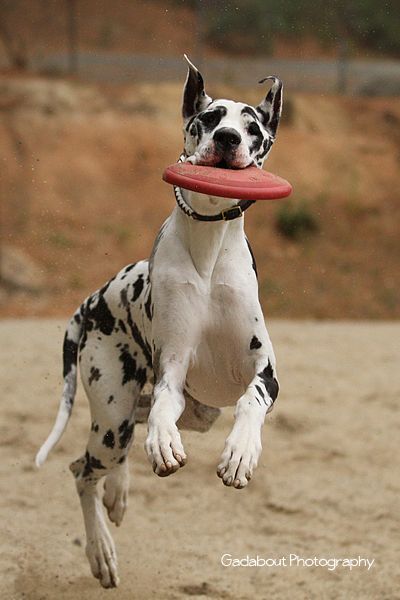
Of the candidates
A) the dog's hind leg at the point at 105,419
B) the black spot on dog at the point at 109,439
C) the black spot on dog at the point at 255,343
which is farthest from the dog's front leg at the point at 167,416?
the black spot on dog at the point at 109,439

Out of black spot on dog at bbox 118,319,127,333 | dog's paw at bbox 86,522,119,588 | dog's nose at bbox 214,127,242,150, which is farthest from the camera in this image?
dog's paw at bbox 86,522,119,588

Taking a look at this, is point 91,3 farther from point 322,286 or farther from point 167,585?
point 167,585

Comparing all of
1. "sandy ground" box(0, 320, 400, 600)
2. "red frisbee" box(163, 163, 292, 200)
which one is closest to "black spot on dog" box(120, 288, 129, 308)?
"red frisbee" box(163, 163, 292, 200)

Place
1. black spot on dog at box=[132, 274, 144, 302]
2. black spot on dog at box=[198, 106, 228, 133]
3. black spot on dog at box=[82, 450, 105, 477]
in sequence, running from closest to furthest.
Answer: black spot on dog at box=[198, 106, 228, 133] < black spot on dog at box=[132, 274, 144, 302] < black spot on dog at box=[82, 450, 105, 477]

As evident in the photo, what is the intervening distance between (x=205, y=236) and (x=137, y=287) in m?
0.72

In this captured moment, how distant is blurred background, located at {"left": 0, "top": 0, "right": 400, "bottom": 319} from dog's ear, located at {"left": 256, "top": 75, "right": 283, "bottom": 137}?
11186mm

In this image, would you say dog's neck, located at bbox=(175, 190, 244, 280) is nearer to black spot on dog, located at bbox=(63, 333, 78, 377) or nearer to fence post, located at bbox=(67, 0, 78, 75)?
black spot on dog, located at bbox=(63, 333, 78, 377)

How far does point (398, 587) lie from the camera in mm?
5086

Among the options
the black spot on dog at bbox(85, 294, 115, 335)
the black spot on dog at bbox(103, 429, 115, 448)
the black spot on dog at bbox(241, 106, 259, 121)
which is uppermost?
the black spot on dog at bbox(241, 106, 259, 121)

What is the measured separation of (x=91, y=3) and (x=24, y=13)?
147 centimetres

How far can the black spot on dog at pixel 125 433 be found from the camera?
4730 millimetres

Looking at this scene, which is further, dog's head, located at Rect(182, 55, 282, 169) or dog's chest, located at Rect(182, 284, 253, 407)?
dog's chest, located at Rect(182, 284, 253, 407)

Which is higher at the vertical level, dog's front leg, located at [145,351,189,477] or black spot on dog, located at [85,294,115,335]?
dog's front leg, located at [145,351,189,477]

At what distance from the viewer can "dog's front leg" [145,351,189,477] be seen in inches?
137
